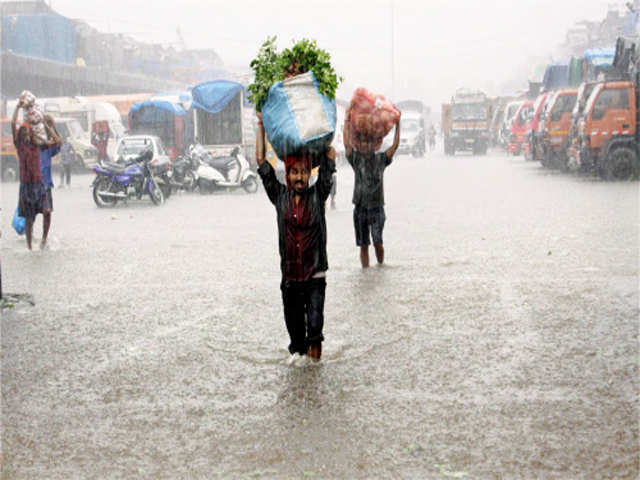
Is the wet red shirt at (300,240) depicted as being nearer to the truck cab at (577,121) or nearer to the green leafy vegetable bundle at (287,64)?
the green leafy vegetable bundle at (287,64)

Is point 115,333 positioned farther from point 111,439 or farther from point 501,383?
point 501,383

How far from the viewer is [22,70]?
37438 mm

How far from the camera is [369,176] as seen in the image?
8172mm

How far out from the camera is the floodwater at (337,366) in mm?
3600

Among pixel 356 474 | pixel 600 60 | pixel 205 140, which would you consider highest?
pixel 600 60

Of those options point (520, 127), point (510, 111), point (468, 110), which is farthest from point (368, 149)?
point (468, 110)

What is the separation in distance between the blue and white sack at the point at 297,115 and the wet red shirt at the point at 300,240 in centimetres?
36

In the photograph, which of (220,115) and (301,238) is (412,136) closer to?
(220,115)

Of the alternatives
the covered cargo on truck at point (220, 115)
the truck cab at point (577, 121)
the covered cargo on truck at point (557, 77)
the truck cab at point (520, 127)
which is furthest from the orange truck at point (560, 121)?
the truck cab at point (520, 127)

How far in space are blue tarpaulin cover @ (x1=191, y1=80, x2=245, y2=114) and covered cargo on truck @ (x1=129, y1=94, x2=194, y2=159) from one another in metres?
5.12

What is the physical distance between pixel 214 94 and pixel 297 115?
21.7 meters

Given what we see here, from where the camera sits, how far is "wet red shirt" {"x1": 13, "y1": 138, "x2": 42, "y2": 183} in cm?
996

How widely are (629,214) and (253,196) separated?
9.72 m

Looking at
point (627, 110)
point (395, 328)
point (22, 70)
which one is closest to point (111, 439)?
point (395, 328)
